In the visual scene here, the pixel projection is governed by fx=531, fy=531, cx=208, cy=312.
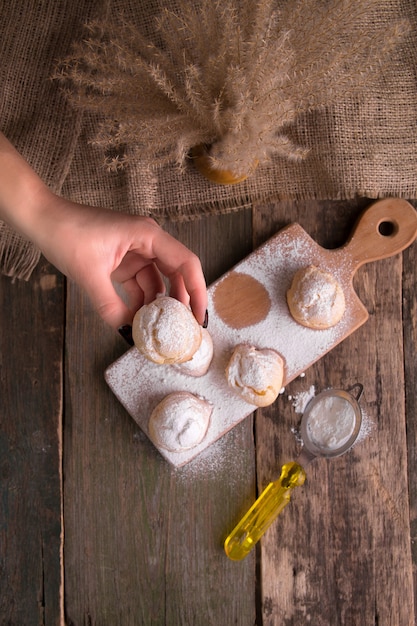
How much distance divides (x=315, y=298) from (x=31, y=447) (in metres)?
0.86

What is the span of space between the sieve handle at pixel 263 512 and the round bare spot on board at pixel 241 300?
40 cm

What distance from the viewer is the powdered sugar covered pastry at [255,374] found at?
129 centimetres

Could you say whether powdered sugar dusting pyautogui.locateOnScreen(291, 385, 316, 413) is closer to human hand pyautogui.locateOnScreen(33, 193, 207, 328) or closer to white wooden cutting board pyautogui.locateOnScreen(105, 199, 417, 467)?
white wooden cutting board pyautogui.locateOnScreen(105, 199, 417, 467)

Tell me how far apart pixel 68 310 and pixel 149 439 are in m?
0.42

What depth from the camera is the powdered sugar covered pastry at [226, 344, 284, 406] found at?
50.8 inches

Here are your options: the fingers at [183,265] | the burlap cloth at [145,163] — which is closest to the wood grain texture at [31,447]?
the burlap cloth at [145,163]

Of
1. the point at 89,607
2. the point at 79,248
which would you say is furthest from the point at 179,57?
the point at 89,607

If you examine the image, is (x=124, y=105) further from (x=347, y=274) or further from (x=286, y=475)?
(x=286, y=475)

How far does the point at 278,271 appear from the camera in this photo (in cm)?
140

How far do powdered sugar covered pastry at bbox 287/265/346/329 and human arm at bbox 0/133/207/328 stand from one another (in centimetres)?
27

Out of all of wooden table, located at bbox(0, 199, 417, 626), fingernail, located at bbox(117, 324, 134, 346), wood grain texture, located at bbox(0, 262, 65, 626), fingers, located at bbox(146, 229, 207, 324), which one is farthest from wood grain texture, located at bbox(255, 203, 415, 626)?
wood grain texture, located at bbox(0, 262, 65, 626)

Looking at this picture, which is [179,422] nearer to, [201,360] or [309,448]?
[201,360]

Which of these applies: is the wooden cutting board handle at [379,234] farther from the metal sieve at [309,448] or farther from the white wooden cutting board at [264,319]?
the metal sieve at [309,448]

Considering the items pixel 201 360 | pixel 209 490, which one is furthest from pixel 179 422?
pixel 209 490
